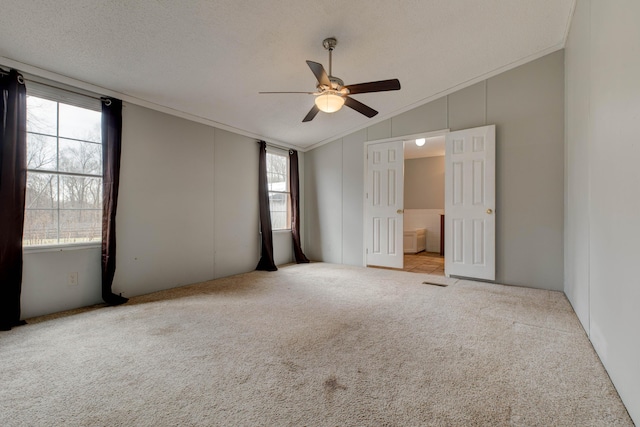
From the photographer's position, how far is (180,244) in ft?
13.5

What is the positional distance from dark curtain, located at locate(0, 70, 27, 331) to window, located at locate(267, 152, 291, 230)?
130 inches

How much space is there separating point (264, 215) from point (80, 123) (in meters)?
2.74

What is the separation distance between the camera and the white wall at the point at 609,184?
1521 millimetres

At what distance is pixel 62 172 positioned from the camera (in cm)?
309

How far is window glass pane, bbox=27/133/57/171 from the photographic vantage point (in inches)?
114

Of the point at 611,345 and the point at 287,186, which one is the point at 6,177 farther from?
the point at 611,345

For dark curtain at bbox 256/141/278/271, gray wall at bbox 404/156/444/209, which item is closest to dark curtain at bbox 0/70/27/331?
dark curtain at bbox 256/141/278/271

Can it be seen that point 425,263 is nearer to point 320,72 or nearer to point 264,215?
point 264,215

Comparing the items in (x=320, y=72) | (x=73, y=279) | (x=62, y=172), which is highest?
(x=320, y=72)

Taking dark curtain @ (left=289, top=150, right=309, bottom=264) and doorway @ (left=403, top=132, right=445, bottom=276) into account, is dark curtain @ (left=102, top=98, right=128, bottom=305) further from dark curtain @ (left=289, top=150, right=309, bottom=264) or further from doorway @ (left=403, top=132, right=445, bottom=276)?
doorway @ (left=403, top=132, right=445, bottom=276)

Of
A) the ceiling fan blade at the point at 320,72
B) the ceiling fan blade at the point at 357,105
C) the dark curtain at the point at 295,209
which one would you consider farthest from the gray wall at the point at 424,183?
the ceiling fan blade at the point at 320,72

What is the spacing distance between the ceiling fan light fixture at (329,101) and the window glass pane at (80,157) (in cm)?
253

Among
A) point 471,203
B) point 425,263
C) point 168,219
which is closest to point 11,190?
point 168,219

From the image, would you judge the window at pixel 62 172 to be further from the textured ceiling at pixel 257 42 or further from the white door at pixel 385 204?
the white door at pixel 385 204
